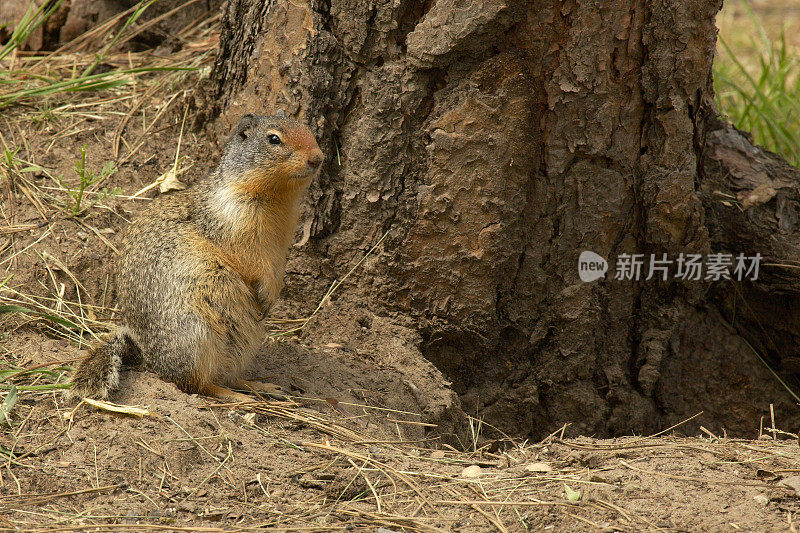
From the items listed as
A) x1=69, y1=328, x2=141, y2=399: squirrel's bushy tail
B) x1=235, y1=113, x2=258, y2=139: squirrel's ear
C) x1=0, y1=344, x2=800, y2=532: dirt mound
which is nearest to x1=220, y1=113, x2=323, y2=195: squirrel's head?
x1=235, y1=113, x2=258, y2=139: squirrel's ear

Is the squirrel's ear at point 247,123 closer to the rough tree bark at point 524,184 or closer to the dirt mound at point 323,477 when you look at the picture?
the rough tree bark at point 524,184

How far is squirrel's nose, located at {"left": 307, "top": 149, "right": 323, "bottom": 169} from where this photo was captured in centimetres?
377

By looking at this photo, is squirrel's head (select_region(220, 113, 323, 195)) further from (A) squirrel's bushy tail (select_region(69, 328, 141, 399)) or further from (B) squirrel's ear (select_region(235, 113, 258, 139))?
(A) squirrel's bushy tail (select_region(69, 328, 141, 399))

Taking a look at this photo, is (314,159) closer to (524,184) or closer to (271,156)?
(271,156)

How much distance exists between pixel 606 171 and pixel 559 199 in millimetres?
301

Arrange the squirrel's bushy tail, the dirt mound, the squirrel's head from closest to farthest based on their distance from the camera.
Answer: the dirt mound < the squirrel's bushy tail < the squirrel's head

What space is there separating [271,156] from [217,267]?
1.99 feet

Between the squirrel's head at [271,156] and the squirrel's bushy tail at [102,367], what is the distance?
0.96 m

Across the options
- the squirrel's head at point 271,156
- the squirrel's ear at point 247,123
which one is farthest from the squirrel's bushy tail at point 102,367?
the squirrel's ear at point 247,123

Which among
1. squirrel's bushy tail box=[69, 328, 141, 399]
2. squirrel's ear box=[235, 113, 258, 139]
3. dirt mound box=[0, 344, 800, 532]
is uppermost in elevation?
squirrel's ear box=[235, 113, 258, 139]

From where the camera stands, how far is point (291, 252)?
15.3 ft

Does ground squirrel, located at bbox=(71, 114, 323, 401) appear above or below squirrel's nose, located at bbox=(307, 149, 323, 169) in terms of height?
below

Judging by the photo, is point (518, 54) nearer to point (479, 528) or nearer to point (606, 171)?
point (606, 171)

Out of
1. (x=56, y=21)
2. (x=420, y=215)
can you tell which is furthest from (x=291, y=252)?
(x=56, y=21)
